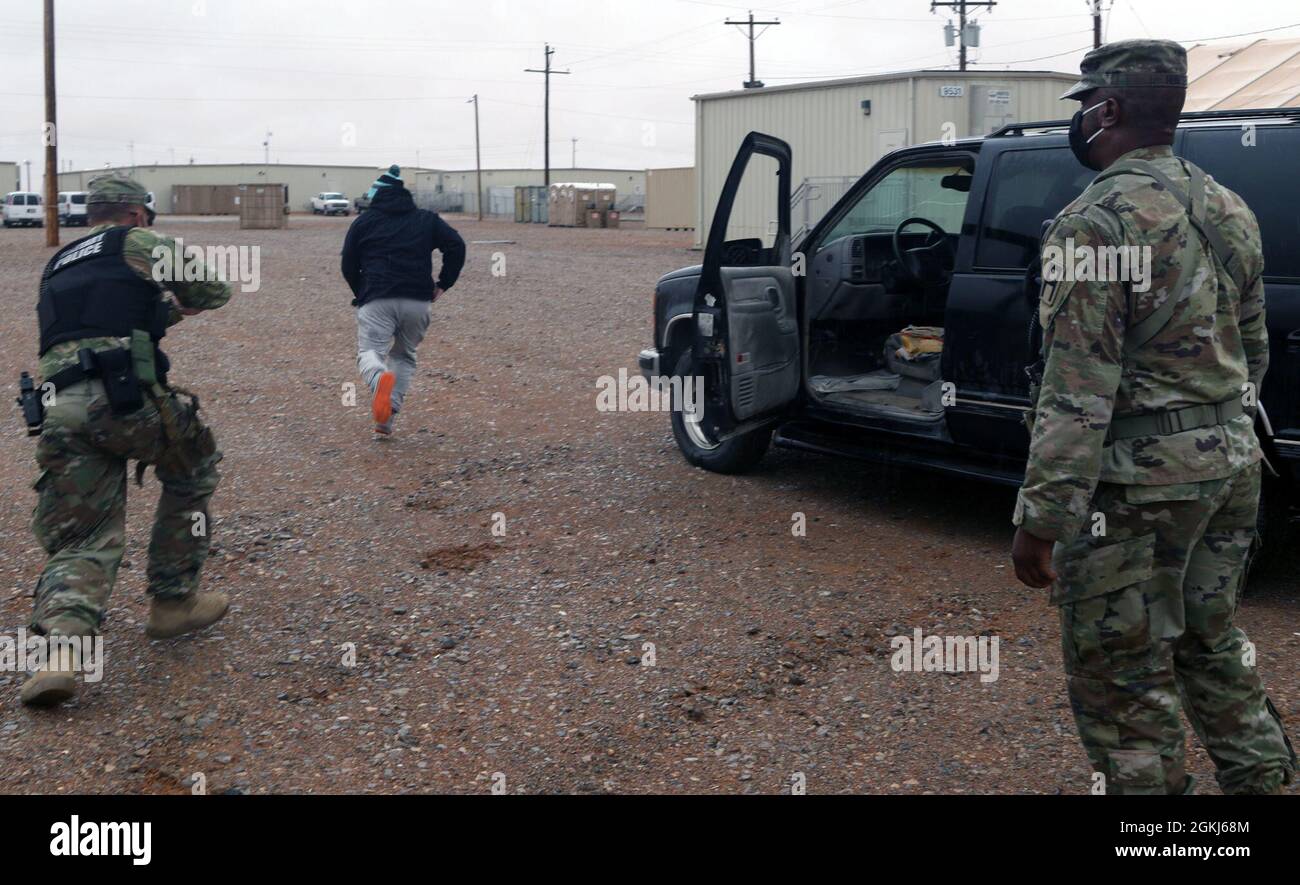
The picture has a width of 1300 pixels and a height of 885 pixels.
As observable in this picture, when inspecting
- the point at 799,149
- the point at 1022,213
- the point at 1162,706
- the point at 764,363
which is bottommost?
the point at 1162,706

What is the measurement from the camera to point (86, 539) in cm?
432

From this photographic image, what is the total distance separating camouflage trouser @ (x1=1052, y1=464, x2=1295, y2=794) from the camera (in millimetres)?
2912

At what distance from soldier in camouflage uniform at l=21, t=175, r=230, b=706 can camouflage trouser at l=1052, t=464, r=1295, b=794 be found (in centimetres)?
307

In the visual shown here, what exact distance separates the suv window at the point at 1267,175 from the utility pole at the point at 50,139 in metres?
27.8

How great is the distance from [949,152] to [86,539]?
4.15 m

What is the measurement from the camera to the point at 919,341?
6.92 m

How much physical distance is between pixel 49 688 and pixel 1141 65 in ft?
11.9

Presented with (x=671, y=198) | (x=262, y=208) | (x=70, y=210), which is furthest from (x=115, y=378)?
(x=70, y=210)

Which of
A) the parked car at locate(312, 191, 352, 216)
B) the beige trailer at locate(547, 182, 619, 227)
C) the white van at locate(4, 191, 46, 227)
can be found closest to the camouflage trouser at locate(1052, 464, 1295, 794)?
the beige trailer at locate(547, 182, 619, 227)
